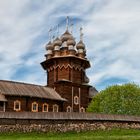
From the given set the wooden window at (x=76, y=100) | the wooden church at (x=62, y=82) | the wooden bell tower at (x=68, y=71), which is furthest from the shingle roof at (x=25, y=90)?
the wooden window at (x=76, y=100)

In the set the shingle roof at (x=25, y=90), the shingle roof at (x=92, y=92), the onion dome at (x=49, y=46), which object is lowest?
the shingle roof at (x=25, y=90)

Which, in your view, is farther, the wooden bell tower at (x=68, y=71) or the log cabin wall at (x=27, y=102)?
the wooden bell tower at (x=68, y=71)

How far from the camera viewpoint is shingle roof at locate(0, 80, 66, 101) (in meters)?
46.2

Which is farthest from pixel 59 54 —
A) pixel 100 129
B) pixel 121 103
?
pixel 100 129

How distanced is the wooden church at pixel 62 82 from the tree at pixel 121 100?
6.15 meters

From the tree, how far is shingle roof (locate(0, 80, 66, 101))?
673cm

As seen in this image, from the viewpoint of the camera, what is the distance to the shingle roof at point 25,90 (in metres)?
46.2

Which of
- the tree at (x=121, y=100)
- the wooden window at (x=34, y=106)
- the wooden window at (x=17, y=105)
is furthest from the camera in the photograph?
the wooden window at (x=34, y=106)

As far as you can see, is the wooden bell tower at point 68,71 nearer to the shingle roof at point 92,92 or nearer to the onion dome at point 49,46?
the onion dome at point 49,46

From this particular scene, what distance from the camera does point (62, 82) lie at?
183 ft

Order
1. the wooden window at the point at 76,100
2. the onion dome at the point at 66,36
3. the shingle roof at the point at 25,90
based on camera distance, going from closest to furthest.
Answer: the shingle roof at the point at 25,90
the wooden window at the point at 76,100
the onion dome at the point at 66,36

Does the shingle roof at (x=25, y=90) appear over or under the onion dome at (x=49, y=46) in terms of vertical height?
under


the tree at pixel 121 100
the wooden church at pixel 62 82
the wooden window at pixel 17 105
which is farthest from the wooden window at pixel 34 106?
the tree at pixel 121 100

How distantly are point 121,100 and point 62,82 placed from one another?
35.3 ft
